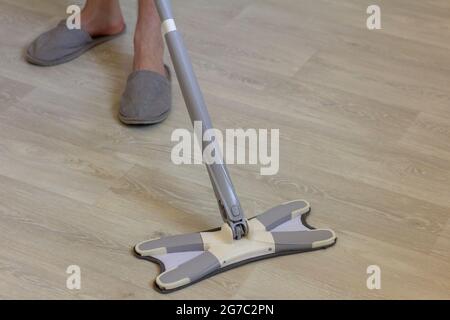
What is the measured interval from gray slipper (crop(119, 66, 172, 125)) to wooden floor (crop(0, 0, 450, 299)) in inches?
1.1

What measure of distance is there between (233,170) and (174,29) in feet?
1.13

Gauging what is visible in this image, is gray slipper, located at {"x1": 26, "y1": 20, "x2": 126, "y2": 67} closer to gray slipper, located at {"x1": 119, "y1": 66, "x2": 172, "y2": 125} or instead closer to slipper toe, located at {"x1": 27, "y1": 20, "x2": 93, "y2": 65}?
slipper toe, located at {"x1": 27, "y1": 20, "x2": 93, "y2": 65}

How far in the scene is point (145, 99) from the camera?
5.64 feet

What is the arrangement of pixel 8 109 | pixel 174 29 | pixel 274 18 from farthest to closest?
pixel 274 18 → pixel 8 109 → pixel 174 29

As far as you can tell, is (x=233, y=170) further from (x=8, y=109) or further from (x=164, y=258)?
(x=8, y=109)

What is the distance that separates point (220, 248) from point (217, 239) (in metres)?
0.02

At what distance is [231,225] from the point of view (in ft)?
4.39

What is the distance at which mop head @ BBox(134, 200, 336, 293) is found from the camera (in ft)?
4.27

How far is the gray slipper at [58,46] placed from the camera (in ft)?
6.22

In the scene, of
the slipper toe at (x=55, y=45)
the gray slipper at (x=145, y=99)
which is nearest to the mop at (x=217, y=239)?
the gray slipper at (x=145, y=99)

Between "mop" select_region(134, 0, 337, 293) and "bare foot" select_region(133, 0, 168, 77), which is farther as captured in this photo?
"bare foot" select_region(133, 0, 168, 77)

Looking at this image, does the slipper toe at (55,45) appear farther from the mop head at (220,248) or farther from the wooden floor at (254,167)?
the mop head at (220,248)

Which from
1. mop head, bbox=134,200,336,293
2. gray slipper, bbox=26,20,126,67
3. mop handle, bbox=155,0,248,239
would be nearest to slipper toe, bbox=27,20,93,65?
gray slipper, bbox=26,20,126,67
